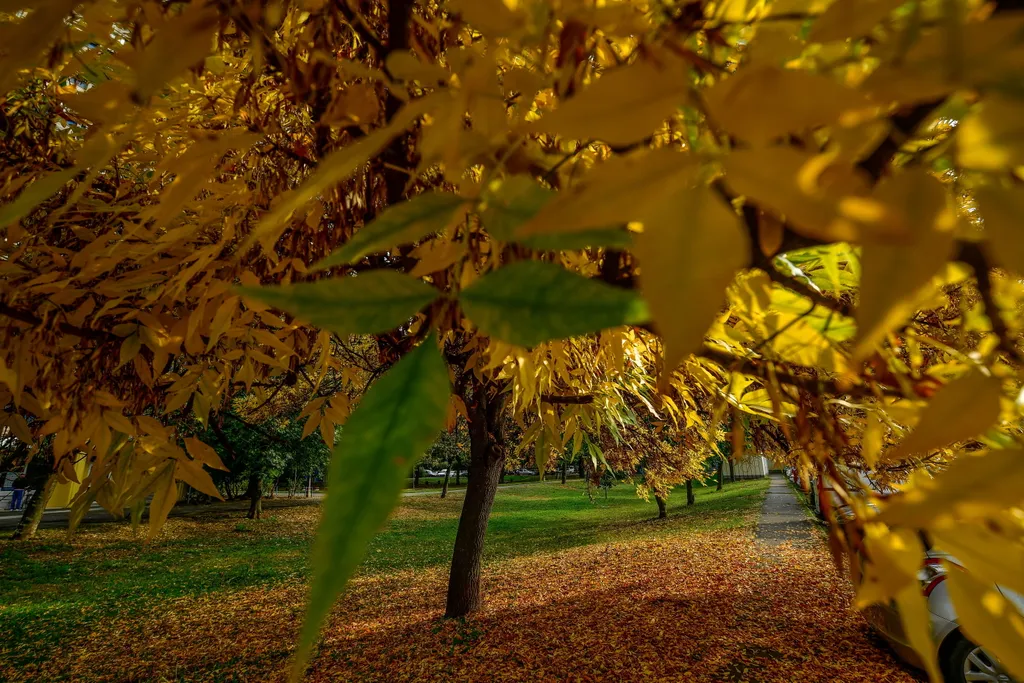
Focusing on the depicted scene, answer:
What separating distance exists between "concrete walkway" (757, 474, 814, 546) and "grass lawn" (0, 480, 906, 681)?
39 centimetres

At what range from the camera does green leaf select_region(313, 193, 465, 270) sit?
0.74 ft

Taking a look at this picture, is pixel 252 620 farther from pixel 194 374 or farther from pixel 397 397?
pixel 397 397

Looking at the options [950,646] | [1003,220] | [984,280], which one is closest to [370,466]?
[1003,220]

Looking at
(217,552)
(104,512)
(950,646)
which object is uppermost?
(104,512)

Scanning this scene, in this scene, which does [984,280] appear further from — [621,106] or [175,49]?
[175,49]

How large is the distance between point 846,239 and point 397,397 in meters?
0.15

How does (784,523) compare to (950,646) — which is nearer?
(950,646)

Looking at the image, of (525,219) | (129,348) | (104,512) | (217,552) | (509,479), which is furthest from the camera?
(509,479)

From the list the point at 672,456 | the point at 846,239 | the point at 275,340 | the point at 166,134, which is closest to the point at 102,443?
the point at 275,340

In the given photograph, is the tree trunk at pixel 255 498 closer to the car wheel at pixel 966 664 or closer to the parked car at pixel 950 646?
the parked car at pixel 950 646

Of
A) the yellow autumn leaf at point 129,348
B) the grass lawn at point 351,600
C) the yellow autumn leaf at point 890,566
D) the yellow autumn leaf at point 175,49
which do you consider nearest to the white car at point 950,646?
the grass lawn at point 351,600

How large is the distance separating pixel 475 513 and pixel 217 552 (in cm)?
697

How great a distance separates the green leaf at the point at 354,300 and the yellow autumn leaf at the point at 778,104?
5.3 inches

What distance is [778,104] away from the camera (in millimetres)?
159
